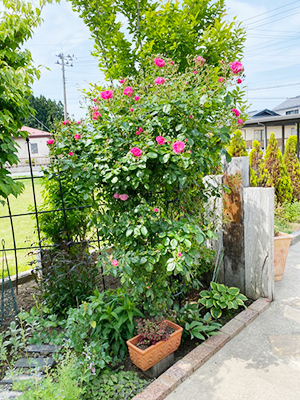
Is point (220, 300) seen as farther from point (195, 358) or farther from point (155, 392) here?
point (155, 392)

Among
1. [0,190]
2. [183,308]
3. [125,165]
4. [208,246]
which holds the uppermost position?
[125,165]

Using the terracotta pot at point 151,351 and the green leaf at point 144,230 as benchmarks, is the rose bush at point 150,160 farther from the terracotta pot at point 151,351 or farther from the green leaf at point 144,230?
the terracotta pot at point 151,351

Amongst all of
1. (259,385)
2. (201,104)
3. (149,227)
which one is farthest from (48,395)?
(201,104)

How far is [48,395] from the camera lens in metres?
1.32

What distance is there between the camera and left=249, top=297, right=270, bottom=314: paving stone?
2.34 metres

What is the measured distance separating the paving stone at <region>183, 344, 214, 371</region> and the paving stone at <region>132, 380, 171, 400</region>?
0.24 metres

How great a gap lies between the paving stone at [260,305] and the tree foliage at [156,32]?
7.56 feet

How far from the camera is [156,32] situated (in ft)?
9.37

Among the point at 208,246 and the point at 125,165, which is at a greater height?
the point at 125,165

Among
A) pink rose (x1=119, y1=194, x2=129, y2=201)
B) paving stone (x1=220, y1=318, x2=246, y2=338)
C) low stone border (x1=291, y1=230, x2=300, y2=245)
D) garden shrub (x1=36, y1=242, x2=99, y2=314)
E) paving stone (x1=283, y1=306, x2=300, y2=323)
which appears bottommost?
paving stone (x1=283, y1=306, x2=300, y2=323)

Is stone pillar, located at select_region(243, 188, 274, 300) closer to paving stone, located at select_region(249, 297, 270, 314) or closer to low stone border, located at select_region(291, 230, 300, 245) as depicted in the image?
paving stone, located at select_region(249, 297, 270, 314)

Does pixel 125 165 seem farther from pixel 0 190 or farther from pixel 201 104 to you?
pixel 0 190

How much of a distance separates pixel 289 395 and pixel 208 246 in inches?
59.4

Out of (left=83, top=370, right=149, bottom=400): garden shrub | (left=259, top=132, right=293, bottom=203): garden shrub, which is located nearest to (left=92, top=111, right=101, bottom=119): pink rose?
(left=83, top=370, right=149, bottom=400): garden shrub
